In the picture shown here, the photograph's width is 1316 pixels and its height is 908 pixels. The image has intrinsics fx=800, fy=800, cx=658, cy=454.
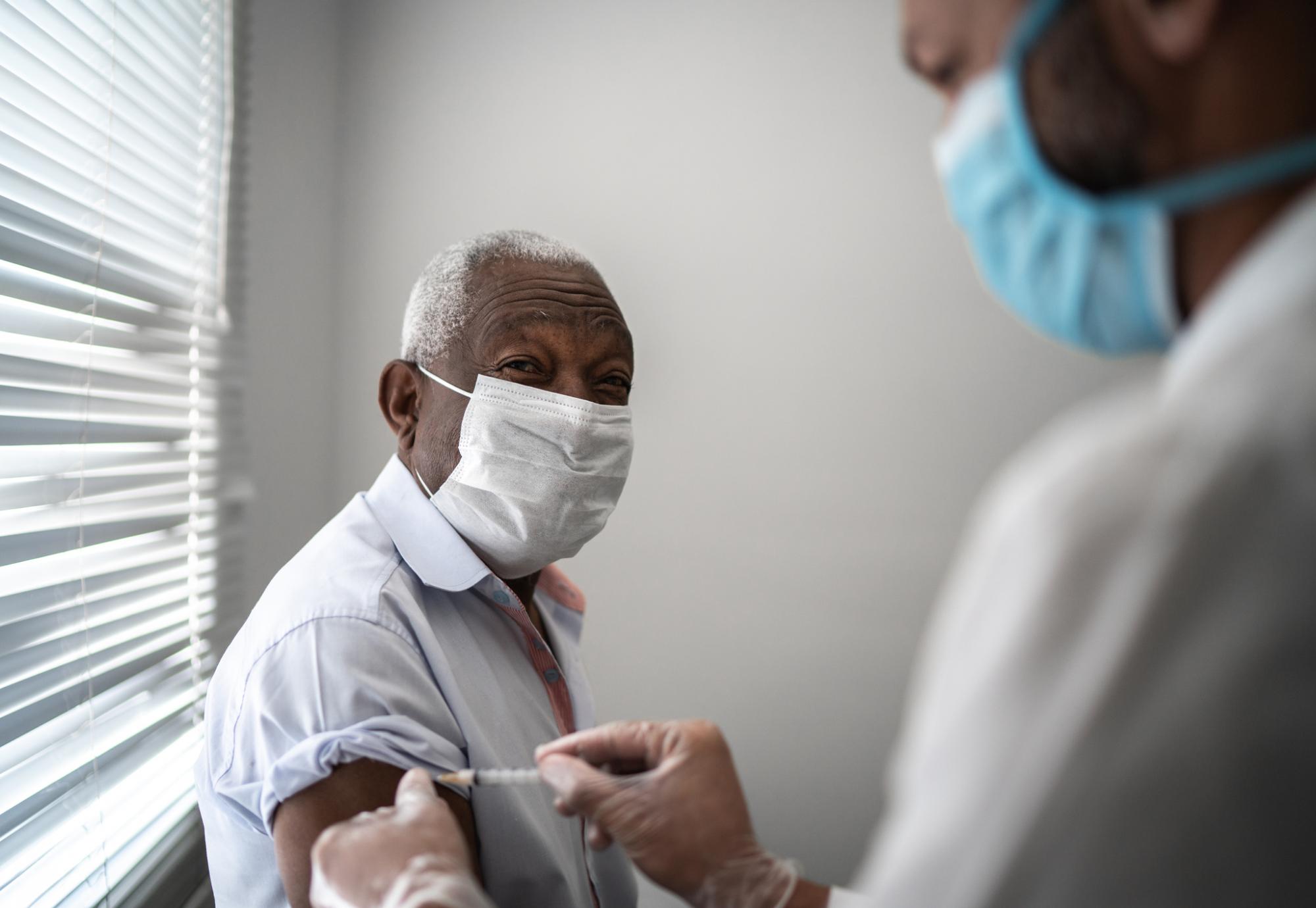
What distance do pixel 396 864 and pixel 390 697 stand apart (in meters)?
0.24

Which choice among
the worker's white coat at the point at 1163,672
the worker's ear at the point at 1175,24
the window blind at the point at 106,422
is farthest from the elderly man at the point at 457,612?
the worker's ear at the point at 1175,24

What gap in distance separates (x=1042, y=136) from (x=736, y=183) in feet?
6.26

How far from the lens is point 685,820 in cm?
82

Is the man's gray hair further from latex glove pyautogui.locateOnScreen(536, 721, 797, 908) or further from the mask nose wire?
latex glove pyautogui.locateOnScreen(536, 721, 797, 908)

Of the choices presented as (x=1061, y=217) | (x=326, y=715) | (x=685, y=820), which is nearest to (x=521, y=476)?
(x=326, y=715)

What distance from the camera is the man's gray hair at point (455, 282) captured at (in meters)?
1.27

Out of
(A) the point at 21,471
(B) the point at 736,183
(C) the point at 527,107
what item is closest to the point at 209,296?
(A) the point at 21,471

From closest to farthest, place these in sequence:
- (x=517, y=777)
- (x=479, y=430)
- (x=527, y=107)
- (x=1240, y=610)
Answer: (x=1240, y=610) < (x=517, y=777) < (x=479, y=430) < (x=527, y=107)

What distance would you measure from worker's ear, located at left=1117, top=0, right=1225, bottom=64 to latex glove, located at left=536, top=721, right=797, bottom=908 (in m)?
0.69

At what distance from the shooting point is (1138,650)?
0.39 meters

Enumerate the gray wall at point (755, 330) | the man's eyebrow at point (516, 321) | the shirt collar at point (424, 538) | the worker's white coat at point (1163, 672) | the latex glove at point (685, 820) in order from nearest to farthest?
1. the worker's white coat at point (1163, 672)
2. the latex glove at point (685, 820)
3. the shirt collar at point (424, 538)
4. the man's eyebrow at point (516, 321)
5. the gray wall at point (755, 330)

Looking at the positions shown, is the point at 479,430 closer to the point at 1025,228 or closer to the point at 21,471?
the point at 21,471

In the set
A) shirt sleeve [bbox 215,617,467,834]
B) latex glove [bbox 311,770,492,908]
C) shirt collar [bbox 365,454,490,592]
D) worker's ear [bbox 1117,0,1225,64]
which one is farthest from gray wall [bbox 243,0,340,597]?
→ worker's ear [bbox 1117,0,1225,64]

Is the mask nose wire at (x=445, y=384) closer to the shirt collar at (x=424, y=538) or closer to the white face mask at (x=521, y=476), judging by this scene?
the white face mask at (x=521, y=476)
